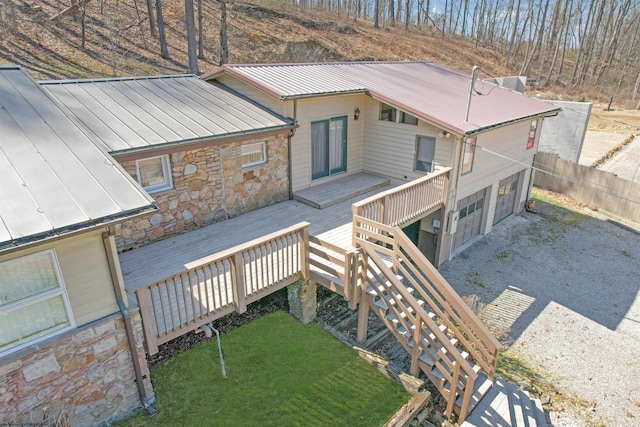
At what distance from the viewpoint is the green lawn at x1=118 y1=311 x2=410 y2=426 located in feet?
21.1

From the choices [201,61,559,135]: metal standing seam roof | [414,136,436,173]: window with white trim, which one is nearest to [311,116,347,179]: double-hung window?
[201,61,559,135]: metal standing seam roof

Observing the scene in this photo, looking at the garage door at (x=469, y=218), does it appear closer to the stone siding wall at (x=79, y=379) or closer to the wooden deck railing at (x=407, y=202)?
the wooden deck railing at (x=407, y=202)

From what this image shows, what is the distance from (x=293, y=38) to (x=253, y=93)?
24.0m

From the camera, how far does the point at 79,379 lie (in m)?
5.55

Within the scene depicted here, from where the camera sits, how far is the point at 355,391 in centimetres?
723

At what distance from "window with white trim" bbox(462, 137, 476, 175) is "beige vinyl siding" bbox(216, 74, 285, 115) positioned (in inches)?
207

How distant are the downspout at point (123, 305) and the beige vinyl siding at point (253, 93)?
6417 millimetres

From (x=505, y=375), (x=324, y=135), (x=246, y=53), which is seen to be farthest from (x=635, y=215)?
(x=246, y=53)

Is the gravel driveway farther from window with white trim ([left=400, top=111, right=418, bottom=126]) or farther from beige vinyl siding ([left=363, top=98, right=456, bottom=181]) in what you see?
window with white trim ([left=400, top=111, right=418, bottom=126])

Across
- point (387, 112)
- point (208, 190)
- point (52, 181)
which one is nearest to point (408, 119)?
Result: point (387, 112)

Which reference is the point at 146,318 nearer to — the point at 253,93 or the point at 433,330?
the point at 433,330

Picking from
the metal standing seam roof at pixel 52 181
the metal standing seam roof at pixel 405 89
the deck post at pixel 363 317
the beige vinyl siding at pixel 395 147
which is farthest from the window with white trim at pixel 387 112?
the metal standing seam roof at pixel 52 181

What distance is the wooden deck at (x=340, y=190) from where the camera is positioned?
36.1 ft

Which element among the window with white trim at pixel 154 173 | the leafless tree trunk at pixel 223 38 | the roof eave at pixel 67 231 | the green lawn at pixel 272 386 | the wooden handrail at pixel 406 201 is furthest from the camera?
the leafless tree trunk at pixel 223 38
